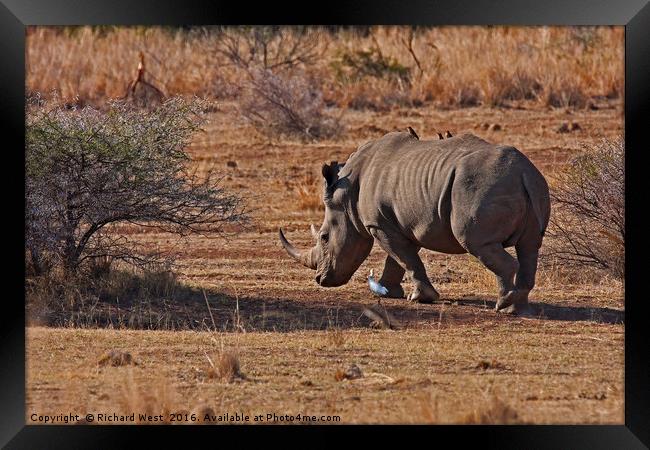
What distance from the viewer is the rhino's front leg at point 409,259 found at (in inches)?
507

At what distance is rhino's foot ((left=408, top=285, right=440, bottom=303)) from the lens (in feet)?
42.7

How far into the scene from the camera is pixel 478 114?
2197 centimetres

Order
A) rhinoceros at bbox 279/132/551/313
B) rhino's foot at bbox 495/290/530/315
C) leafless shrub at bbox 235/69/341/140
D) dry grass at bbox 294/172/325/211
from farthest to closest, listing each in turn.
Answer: leafless shrub at bbox 235/69/341/140, dry grass at bbox 294/172/325/211, rhino's foot at bbox 495/290/530/315, rhinoceros at bbox 279/132/551/313

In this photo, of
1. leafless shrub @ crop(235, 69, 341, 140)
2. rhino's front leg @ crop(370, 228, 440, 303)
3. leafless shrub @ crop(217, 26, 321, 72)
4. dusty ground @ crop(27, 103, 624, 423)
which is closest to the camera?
dusty ground @ crop(27, 103, 624, 423)

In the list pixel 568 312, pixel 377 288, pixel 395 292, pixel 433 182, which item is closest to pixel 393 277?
pixel 395 292

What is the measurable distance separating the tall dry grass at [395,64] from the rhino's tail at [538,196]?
33.1 feet

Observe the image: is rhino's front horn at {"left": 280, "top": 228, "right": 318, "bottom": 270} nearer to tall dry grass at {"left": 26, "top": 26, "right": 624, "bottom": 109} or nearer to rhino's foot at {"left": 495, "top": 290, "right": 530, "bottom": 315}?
rhino's foot at {"left": 495, "top": 290, "right": 530, "bottom": 315}

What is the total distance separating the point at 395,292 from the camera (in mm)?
13445

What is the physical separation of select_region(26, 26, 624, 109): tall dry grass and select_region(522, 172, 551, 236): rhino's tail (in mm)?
10077

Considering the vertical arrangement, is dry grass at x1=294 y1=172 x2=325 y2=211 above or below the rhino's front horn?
above

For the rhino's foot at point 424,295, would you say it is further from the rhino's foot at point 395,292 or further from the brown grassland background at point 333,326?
the rhino's foot at point 395,292

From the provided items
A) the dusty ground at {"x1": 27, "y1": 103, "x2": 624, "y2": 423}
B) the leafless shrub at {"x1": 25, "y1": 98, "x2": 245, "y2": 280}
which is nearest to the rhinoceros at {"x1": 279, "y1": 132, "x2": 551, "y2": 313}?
the dusty ground at {"x1": 27, "y1": 103, "x2": 624, "y2": 423}

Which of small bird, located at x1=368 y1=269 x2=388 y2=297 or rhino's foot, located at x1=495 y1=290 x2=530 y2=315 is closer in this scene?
rhino's foot, located at x1=495 y1=290 x2=530 y2=315

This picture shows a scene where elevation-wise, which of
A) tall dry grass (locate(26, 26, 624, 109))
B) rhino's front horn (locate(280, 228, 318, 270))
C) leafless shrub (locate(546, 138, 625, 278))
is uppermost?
tall dry grass (locate(26, 26, 624, 109))
